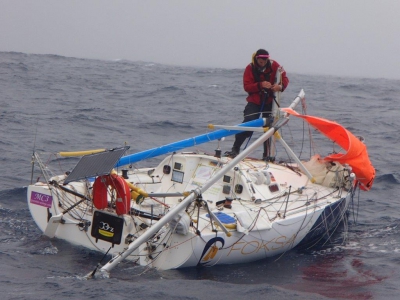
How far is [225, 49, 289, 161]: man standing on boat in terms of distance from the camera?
39.3 feet

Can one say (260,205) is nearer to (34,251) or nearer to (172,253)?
(172,253)

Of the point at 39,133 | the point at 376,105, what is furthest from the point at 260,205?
the point at 376,105

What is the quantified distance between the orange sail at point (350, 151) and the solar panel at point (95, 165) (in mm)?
4016

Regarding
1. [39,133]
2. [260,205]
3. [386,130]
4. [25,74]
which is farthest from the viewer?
[25,74]

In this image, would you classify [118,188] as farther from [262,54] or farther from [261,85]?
[262,54]

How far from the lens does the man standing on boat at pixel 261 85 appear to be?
11977 millimetres

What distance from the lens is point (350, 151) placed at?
38.1 ft

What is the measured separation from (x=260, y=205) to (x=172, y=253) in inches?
78.6

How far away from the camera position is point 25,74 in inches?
1145

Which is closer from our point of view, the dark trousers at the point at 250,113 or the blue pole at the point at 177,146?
the blue pole at the point at 177,146

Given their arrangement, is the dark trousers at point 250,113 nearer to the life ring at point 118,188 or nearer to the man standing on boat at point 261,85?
the man standing on boat at point 261,85

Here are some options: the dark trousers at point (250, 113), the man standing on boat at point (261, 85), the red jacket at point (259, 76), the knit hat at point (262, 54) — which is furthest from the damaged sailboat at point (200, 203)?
the knit hat at point (262, 54)

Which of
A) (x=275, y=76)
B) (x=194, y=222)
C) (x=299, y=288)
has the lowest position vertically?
(x=299, y=288)

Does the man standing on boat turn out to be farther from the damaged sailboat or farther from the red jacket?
the damaged sailboat
